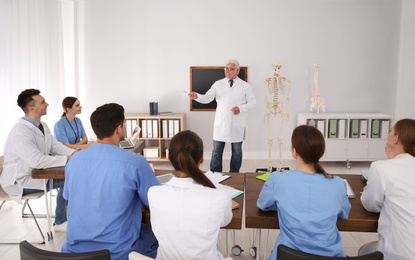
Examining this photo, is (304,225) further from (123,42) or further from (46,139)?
(123,42)

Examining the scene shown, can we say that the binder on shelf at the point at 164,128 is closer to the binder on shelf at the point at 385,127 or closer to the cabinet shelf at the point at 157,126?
the cabinet shelf at the point at 157,126

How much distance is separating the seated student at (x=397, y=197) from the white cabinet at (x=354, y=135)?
3.53 m

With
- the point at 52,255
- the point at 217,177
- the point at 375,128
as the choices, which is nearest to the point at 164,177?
the point at 217,177

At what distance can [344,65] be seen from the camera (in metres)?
5.44

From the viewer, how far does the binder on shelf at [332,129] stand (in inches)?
203

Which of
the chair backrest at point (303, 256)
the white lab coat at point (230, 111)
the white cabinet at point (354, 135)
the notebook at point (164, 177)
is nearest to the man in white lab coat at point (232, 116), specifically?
the white lab coat at point (230, 111)

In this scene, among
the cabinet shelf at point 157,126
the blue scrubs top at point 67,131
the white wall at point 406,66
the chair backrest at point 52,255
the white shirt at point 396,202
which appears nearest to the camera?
the chair backrest at point 52,255

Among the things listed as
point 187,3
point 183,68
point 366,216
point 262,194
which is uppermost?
point 187,3

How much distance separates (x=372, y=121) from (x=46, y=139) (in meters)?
4.69

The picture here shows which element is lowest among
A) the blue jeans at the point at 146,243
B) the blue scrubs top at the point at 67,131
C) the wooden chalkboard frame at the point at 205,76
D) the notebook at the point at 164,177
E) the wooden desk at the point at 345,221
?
the blue jeans at the point at 146,243

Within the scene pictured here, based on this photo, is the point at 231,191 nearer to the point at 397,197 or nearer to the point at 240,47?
the point at 397,197

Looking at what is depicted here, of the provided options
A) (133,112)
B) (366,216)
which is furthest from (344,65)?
(366,216)

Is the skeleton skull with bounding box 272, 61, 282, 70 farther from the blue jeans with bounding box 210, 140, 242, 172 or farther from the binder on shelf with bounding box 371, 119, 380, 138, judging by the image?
the binder on shelf with bounding box 371, 119, 380, 138

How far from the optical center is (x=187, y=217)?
4.53ft
